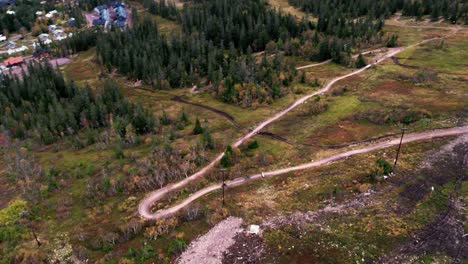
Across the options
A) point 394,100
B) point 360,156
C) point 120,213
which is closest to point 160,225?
point 120,213

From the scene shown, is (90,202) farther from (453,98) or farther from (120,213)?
(453,98)

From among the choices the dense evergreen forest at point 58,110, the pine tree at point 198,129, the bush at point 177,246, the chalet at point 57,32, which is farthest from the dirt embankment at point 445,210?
the chalet at point 57,32

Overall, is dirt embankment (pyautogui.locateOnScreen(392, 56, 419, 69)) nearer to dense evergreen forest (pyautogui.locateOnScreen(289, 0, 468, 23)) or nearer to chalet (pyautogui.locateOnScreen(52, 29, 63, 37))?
dense evergreen forest (pyautogui.locateOnScreen(289, 0, 468, 23))

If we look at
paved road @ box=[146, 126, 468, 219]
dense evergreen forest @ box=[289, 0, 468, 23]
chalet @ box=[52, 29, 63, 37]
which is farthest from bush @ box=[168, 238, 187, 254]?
chalet @ box=[52, 29, 63, 37]

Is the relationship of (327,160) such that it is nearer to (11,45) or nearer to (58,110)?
(58,110)

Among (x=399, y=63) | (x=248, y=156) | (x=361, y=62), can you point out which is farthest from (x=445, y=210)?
(x=399, y=63)
